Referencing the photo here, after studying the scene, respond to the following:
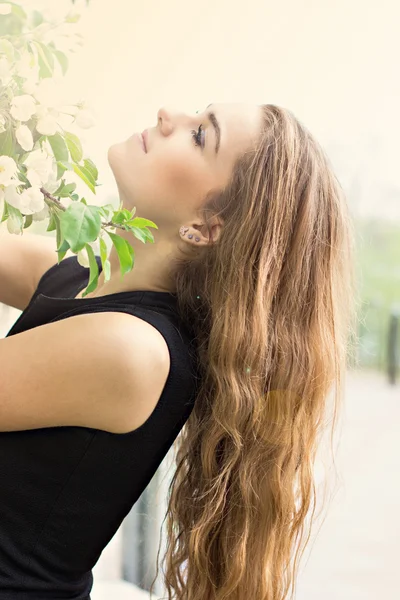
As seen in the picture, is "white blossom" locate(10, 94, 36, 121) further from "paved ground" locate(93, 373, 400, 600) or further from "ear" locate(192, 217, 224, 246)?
"paved ground" locate(93, 373, 400, 600)

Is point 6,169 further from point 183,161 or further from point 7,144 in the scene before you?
point 183,161

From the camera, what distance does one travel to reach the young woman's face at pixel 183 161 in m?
1.27

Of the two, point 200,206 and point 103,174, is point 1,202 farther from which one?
point 103,174

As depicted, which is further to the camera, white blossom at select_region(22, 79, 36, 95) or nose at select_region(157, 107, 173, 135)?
nose at select_region(157, 107, 173, 135)

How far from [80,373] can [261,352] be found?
342 mm

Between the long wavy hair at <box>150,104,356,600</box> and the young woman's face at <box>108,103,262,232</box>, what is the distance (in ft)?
0.09

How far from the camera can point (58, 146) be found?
90cm

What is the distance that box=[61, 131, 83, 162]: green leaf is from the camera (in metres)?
0.90

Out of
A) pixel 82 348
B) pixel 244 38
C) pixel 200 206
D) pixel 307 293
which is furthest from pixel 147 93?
pixel 82 348

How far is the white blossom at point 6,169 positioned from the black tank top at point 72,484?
44 centimetres

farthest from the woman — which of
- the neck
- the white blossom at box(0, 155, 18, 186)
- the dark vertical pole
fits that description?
the white blossom at box(0, 155, 18, 186)

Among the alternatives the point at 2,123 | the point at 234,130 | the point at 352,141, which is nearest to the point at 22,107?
the point at 2,123

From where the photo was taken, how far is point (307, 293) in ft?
4.34

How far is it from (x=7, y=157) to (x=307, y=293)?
2.24 ft
